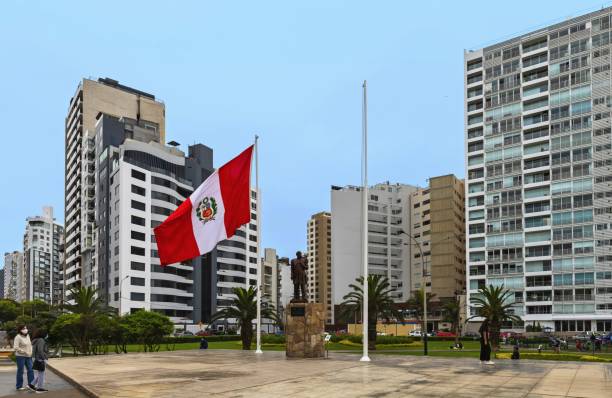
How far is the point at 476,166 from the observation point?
11988 centimetres

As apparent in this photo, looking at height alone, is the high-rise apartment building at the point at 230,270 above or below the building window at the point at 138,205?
below

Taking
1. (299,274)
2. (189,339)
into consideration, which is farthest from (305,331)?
(189,339)

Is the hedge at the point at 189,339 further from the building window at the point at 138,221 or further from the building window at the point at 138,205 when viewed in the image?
the building window at the point at 138,205

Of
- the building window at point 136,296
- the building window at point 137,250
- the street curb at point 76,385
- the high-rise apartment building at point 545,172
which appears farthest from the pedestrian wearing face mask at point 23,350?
the high-rise apartment building at point 545,172

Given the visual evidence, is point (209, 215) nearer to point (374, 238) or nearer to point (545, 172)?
point (545, 172)

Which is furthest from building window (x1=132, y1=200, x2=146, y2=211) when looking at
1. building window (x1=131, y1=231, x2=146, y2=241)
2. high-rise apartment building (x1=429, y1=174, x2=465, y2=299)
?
high-rise apartment building (x1=429, y1=174, x2=465, y2=299)

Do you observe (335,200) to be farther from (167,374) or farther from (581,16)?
(167,374)

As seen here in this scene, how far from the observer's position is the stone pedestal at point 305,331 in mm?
30328

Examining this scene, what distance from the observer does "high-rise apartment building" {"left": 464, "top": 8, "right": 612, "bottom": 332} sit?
339 feet

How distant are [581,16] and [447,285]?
6039 cm

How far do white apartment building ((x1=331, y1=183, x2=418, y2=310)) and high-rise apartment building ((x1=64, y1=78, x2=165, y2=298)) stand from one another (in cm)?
5376

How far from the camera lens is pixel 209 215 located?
96.9ft

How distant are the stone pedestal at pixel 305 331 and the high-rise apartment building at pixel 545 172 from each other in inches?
3306

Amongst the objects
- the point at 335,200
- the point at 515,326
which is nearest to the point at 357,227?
the point at 335,200
